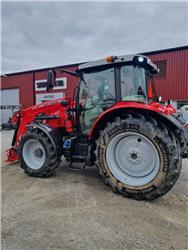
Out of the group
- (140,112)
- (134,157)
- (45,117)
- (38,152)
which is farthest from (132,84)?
(38,152)

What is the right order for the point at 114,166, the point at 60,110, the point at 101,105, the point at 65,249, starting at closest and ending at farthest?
the point at 65,249, the point at 114,166, the point at 101,105, the point at 60,110

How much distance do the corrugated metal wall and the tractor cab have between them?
32.7 feet

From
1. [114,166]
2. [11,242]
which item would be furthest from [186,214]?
[11,242]

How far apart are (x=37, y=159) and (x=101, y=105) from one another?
1793 mm

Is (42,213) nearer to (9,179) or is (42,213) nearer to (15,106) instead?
(9,179)

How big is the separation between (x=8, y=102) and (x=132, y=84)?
18815 millimetres

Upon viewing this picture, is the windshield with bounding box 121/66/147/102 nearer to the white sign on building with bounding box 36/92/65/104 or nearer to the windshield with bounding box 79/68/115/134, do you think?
the windshield with bounding box 79/68/115/134

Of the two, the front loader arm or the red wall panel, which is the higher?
the red wall panel

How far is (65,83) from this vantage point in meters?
16.4

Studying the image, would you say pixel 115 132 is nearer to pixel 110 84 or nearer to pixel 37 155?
pixel 110 84

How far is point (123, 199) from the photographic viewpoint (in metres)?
2.92

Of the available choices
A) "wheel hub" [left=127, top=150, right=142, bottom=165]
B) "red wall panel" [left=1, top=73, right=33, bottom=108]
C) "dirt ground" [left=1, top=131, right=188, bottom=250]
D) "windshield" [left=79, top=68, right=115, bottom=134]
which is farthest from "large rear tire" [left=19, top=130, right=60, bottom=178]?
"red wall panel" [left=1, top=73, right=33, bottom=108]

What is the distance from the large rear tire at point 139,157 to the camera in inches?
108

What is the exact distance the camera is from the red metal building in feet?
41.7
